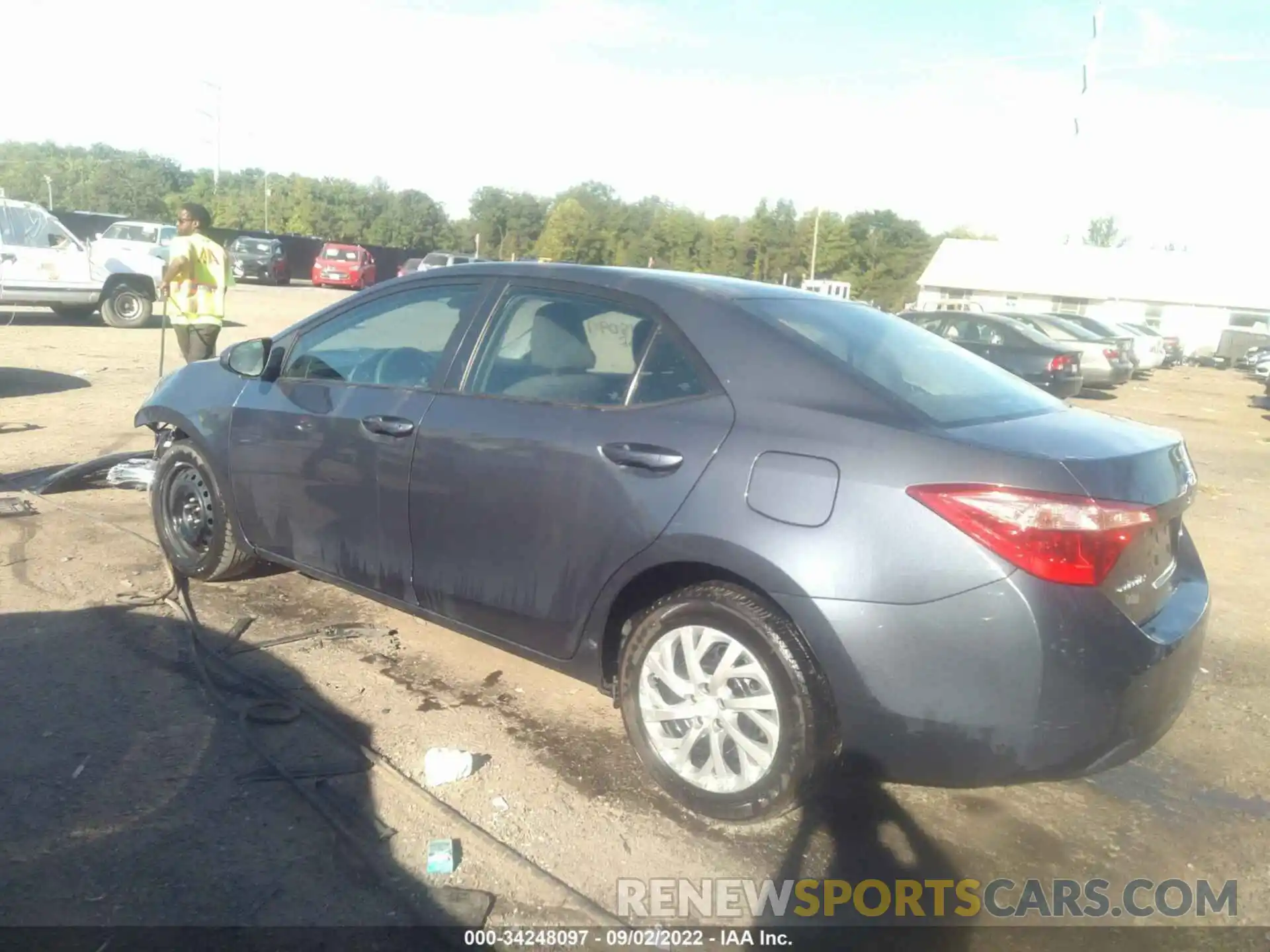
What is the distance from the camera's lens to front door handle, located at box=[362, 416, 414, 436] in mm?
Result: 3994

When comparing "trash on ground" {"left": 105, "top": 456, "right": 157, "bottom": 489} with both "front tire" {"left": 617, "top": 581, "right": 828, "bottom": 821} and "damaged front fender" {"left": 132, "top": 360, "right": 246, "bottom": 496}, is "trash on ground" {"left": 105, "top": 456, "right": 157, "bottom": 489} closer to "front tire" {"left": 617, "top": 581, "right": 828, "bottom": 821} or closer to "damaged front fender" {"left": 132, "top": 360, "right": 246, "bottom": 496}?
"damaged front fender" {"left": 132, "top": 360, "right": 246, "bottom": 496}

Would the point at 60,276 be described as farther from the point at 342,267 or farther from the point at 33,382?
the point at 342,267

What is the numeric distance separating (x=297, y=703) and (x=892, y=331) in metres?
2.61

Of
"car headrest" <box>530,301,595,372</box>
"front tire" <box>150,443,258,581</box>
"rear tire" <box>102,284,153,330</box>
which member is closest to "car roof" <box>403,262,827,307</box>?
"car headrest" <box>530,301,595,372</box>

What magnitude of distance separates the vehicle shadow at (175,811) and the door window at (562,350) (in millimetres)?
1371

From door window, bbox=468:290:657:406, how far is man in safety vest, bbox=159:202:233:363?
542 cm

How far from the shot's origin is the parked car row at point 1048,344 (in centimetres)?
1614

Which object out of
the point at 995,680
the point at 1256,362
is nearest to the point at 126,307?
the point at 995,680

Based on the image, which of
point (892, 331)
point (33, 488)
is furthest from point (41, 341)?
point (892, 331)

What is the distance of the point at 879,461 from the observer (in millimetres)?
2939

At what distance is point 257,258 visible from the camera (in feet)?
122

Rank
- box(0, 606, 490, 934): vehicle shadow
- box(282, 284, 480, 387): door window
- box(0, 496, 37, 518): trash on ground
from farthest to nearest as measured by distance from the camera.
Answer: box(0, 496, 37, 518): trash on ground
box(282, 284, 480, 387): door window
box(0, 606, 490, 934): vehicle shadow

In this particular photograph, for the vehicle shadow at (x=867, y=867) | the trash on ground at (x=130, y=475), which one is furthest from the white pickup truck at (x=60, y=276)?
the vehicle shadow at (x=867, y=867)

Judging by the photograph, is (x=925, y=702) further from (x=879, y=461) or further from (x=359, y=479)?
(x=359, y=479)
